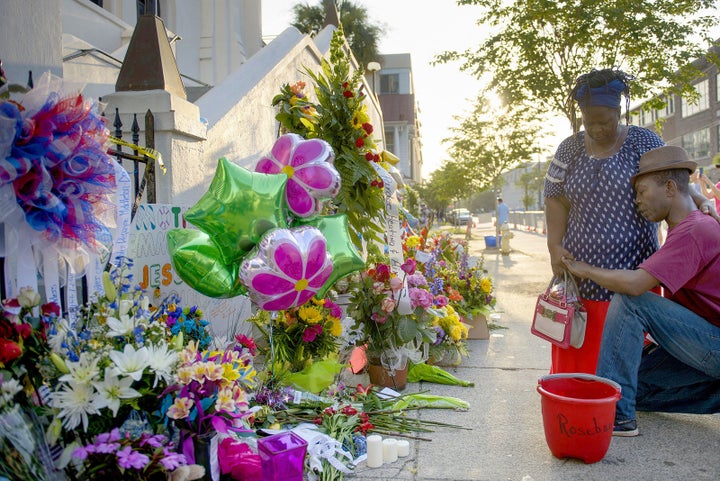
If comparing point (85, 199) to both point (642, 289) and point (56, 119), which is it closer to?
point (56, 119)

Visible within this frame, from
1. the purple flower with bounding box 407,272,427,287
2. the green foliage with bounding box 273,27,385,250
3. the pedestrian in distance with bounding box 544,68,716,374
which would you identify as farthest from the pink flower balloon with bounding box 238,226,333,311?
the pedestrian in distance with bounding box 544,68,716,374

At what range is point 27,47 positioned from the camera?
105 inches

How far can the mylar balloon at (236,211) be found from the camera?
2.69 metres

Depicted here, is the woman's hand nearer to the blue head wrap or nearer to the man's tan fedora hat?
the man's tan fedora hat

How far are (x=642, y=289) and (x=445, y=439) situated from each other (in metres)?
1.38

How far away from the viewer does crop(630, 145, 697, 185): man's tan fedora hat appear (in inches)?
125

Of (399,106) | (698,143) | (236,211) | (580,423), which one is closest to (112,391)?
(236,211)

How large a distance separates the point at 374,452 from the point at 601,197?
6.74 feet

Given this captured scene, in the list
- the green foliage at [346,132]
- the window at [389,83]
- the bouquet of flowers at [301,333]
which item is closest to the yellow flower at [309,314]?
the bouquet of flowers at [301,333]

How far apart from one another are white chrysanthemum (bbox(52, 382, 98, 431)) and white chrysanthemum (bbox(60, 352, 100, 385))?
0.8 inches

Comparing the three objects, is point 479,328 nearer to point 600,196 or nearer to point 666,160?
point 600,196

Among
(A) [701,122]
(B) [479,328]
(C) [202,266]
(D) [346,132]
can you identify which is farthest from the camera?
(A) [701,122]

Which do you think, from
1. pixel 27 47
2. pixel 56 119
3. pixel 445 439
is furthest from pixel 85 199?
pixel 445 439

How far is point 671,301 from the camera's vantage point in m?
3.23
